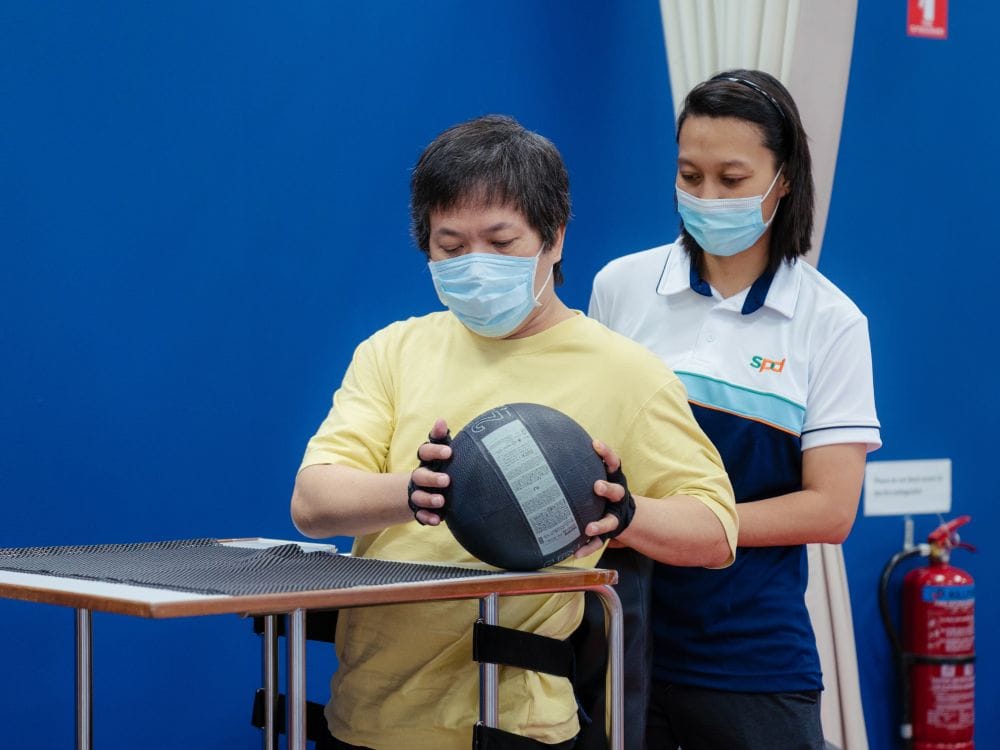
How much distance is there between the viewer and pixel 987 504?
4.32 meters

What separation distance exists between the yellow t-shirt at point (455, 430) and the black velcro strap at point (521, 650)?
6 cm

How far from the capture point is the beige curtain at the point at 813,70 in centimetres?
337

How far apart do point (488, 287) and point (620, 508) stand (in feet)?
1.17

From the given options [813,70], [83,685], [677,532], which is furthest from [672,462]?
[813,70]

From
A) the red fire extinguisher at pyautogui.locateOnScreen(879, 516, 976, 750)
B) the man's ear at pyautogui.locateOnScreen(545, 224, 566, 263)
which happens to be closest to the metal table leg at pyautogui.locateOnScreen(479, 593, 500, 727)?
the man's ear at pyautogui.locateOnScreen(545, 224, 566, 263)

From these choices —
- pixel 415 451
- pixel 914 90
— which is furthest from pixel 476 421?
pixel 914 90

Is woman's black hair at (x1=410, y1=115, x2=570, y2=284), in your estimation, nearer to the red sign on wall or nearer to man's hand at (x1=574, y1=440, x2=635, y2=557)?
man's hand at (x1=574, y1=440, x2=635, y2=557)

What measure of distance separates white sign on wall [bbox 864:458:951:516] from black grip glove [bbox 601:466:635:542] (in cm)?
263

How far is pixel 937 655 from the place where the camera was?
13.2ft

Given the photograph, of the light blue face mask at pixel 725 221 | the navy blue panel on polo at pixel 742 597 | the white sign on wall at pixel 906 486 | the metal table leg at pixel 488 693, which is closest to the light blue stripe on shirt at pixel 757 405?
the navy blue panel on polo at pixel 742 597

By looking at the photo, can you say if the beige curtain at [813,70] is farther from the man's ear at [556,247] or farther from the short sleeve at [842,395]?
the man's ear at [556,247]

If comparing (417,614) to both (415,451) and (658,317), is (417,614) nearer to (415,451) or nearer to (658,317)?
(415,451)

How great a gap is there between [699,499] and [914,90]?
275 centimetres

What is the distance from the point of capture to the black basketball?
1.61 m
